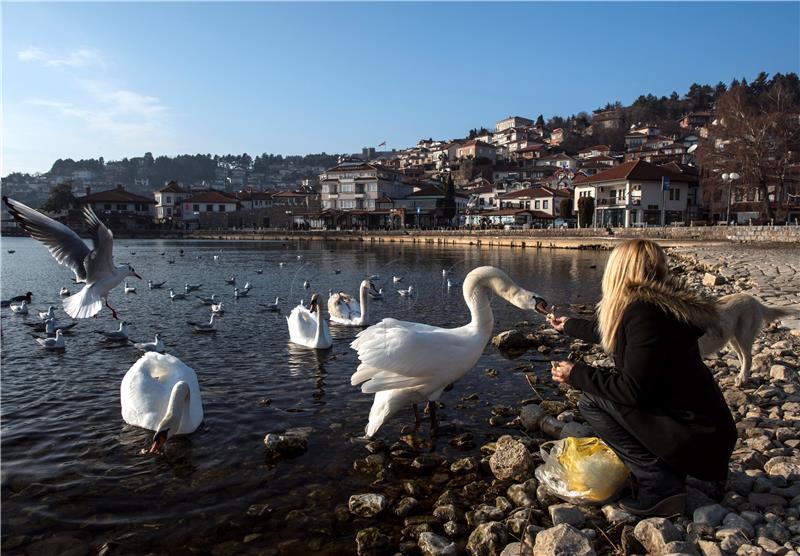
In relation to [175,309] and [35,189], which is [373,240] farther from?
[35,189]

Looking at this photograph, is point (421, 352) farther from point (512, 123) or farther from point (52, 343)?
point (512, 123)

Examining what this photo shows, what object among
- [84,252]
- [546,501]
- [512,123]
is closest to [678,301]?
[546,501]

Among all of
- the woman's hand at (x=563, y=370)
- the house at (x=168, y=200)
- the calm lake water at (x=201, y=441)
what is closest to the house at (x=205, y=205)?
the house at (x=168, y=200)

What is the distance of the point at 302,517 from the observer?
180 inches

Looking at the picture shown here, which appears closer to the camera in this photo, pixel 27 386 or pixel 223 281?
pixel 27 386

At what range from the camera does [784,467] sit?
13.9 ft

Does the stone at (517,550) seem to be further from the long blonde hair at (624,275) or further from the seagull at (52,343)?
the seagull at (52,343)

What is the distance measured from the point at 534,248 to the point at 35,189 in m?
217

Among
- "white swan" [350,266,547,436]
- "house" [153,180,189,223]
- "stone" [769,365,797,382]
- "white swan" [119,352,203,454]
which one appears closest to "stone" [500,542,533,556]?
"white swan" [350,266,547,436]

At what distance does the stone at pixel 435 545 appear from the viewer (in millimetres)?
3814

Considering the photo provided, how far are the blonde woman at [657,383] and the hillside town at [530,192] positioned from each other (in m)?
49.7

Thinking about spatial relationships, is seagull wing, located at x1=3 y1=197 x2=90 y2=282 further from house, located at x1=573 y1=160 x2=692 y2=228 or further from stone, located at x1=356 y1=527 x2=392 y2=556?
house, located at x1=573 y1=160 x2=692 y2=228

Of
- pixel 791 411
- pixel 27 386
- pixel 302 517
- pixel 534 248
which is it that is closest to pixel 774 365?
pixel 791 411

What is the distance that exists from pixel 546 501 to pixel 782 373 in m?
4.69
